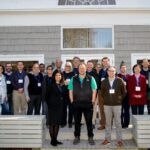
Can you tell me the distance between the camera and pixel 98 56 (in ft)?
41.2

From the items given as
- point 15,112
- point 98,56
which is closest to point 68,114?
point 15,112

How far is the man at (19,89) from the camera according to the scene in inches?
393

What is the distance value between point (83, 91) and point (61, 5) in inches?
183

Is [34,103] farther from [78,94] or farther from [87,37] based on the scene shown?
[87,37]

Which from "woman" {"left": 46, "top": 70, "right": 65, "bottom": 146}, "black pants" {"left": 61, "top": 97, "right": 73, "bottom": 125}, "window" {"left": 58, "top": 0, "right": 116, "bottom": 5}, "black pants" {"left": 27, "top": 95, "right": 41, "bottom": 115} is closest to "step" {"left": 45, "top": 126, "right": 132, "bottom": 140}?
"black pants" {"left": 61, "top": 97, "right": 73, "bottom": 125}

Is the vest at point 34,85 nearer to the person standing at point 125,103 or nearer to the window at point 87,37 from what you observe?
the person standing at point 125,103

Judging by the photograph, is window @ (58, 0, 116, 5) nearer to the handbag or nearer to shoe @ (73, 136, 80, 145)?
the handbag

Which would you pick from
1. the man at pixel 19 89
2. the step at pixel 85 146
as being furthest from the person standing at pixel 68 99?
the man at pixel 19 89

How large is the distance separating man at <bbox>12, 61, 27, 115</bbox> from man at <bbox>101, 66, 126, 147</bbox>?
221 centimetres

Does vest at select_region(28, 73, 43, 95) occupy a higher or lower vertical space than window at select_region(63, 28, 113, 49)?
lower

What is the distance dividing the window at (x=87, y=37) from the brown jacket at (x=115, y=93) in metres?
3.97

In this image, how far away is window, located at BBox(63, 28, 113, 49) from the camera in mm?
12717

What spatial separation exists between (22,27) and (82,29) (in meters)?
1.89

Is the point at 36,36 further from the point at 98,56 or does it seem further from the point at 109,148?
the point at 109,148
